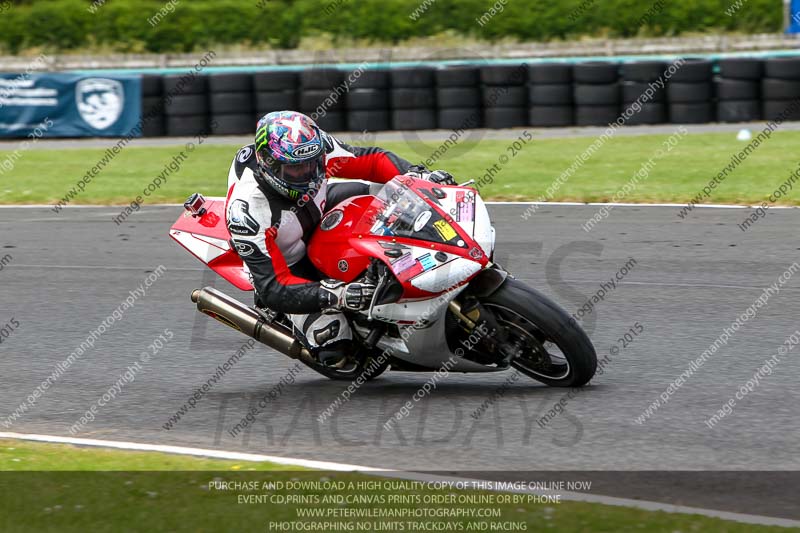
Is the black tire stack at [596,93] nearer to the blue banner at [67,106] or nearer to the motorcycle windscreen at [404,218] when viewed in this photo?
the blue banner at [67,106]

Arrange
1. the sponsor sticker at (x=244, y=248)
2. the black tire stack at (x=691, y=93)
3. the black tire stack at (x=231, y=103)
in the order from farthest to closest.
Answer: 1. the black tire stack at (x=231, y=103)
2. the black tire stack at (x=691, y=93)
3. the sponsor sticker at (x=244, y=248)

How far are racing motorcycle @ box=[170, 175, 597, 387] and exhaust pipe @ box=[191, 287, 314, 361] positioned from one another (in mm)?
30

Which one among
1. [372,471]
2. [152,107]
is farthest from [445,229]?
[152,107]

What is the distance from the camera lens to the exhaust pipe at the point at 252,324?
6727 millimetres

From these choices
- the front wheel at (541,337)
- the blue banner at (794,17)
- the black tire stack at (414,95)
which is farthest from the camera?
the blue banner at (794,17)

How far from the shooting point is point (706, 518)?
14.6 feet

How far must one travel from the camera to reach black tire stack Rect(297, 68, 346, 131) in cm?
1862

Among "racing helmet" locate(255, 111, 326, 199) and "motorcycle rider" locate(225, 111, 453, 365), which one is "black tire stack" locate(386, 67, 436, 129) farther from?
"racing helmet" locate(255, 111, 326, 199)

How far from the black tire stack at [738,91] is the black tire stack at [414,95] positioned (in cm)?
447

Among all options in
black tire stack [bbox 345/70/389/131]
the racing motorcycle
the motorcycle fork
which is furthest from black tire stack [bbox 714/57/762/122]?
the motorcycle fork

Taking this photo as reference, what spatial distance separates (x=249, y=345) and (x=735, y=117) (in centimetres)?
1221

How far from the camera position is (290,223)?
20.7ft

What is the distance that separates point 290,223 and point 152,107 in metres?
13.7

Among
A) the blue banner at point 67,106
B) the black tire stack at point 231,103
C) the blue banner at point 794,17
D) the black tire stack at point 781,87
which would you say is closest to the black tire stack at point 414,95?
the black tire stack at point 231,103
